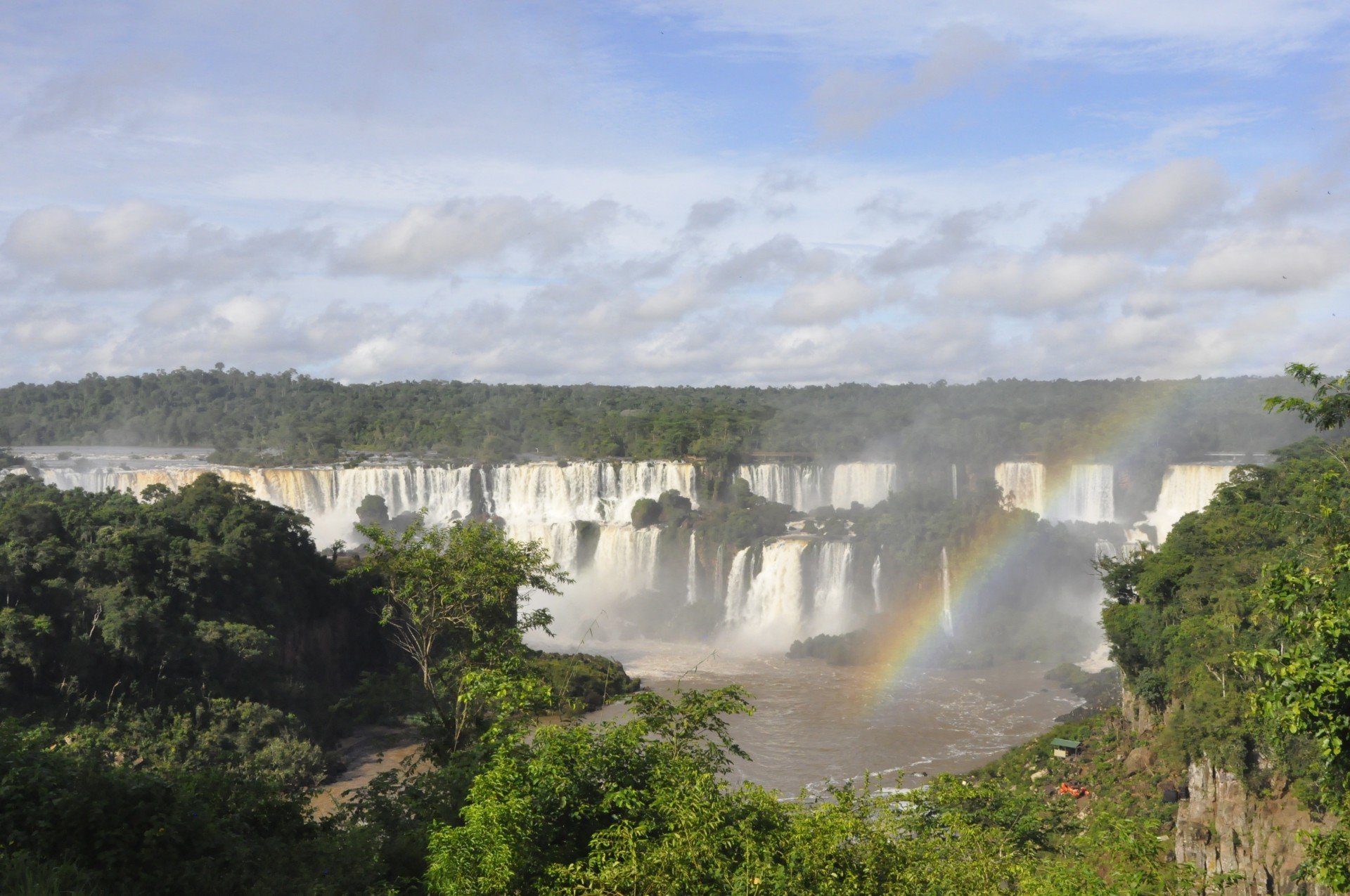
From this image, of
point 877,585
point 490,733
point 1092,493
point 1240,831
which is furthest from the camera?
point 1092,493

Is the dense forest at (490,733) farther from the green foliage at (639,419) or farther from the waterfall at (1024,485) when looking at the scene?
the green foliage at (639,419)

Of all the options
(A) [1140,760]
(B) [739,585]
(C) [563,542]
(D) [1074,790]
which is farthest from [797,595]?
(D) [1074,790]

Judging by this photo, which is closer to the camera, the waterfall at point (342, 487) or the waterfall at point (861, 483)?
the waterfall at point (861, 483)

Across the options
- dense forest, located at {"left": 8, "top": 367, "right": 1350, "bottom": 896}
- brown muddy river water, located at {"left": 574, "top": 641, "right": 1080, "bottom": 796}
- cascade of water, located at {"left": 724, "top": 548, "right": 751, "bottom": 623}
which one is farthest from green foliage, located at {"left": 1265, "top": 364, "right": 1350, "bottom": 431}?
cascade of water, located at {"left": 724, "top": 548, "right": 751, "bottom": 623}

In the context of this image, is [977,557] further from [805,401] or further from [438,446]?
[805,401]

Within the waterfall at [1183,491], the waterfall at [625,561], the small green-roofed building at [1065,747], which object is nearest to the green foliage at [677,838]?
the small green-roofed building at [1065,747]

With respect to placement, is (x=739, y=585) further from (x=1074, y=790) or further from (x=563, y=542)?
(x=1074, y=790)
